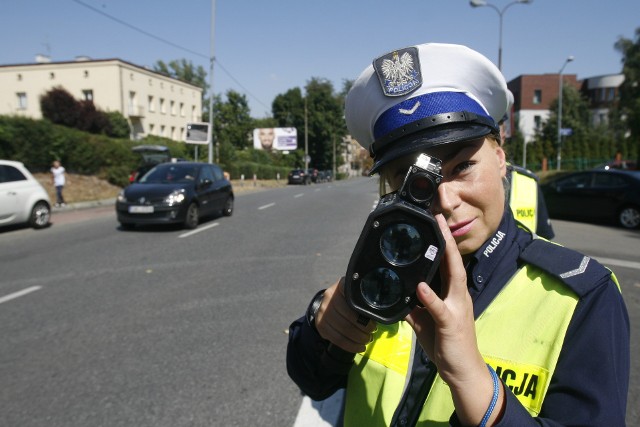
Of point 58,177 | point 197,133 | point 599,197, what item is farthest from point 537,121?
point 58,177

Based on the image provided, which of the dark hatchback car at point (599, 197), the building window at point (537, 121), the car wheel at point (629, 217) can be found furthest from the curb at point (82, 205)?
the building window at point (537, 121)

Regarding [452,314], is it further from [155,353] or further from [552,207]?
[552,207]

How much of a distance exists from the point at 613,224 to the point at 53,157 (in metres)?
21.4

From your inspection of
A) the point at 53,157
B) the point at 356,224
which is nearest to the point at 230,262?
the point at 356,224

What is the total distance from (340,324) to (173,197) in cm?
1005

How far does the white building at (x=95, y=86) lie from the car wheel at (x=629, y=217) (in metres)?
44.7

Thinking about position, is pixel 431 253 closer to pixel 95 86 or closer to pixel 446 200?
pixel 446 200

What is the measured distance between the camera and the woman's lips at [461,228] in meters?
1.09

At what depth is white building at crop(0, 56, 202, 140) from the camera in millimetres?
46594

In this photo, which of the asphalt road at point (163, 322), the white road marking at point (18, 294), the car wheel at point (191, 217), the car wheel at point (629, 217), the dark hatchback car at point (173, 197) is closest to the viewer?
the asphalt road at point (163, 322)

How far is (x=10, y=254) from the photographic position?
8320mm

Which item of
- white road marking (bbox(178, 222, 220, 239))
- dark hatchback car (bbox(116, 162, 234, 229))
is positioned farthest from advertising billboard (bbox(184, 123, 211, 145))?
white road marking (bbox(178, 222, 220, 239))

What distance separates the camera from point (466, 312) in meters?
0.87

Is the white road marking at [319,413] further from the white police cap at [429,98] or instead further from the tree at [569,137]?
the tree at [569,137]
